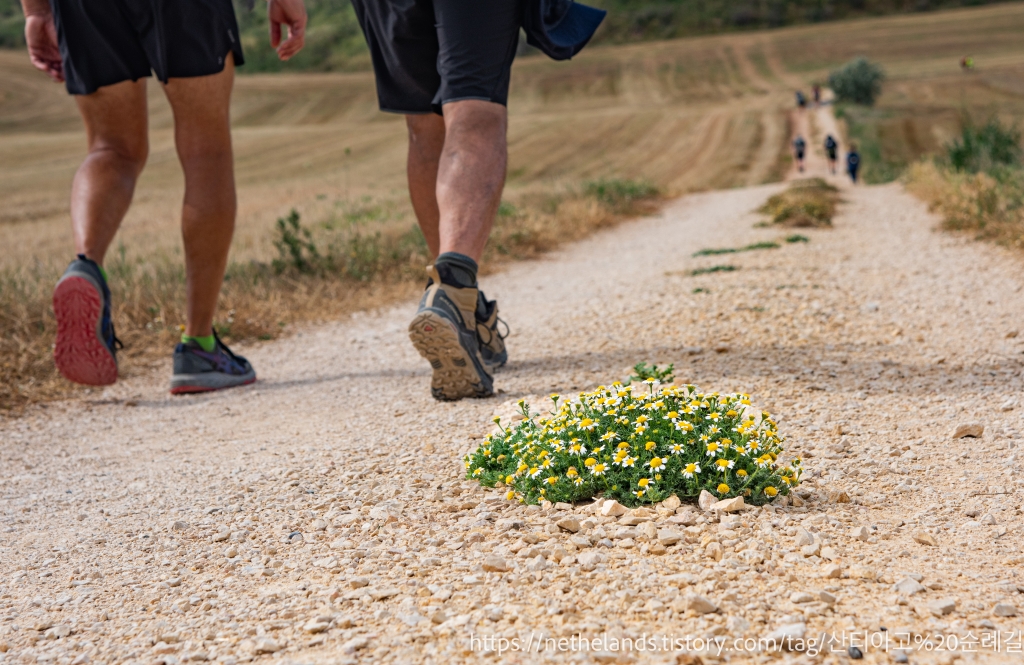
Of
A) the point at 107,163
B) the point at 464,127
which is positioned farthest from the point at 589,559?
the point at 107,163

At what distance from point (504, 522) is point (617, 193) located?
1057 cm

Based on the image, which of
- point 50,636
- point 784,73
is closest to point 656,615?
point 50,636

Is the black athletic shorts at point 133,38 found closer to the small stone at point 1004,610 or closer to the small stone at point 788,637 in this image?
the small stone at point 788,637

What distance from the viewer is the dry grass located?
18.8ft

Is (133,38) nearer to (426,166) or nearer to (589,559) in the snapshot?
(426,166)

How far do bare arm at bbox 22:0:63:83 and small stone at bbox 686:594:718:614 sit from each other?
313 cm

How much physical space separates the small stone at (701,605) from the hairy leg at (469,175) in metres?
1.45

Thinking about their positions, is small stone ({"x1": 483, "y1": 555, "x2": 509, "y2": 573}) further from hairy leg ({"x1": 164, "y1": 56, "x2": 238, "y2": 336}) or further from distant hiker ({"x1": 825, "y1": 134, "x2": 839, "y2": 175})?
distant hiker ({"x1": 825, "y1": 134, "x2": 839, "y2": 175})

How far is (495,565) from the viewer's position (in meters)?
1.66

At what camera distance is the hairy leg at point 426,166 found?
330cm

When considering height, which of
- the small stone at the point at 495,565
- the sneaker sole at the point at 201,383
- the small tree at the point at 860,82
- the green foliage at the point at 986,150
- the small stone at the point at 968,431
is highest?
the small tree at the point at 860,82

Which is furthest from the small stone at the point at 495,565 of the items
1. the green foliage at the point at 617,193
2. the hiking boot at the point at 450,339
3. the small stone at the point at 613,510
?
the green foliage at the point at 617,193

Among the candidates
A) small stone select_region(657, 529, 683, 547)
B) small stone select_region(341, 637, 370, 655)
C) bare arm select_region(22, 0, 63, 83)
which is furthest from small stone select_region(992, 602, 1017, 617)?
bare arm select_region(22, 0, 63, 83)

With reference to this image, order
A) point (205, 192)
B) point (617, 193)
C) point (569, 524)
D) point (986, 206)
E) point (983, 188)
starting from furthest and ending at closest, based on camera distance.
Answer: point (617, 193), point (983, 188), point (986, 206), point (205, 192), point (569, 524)
